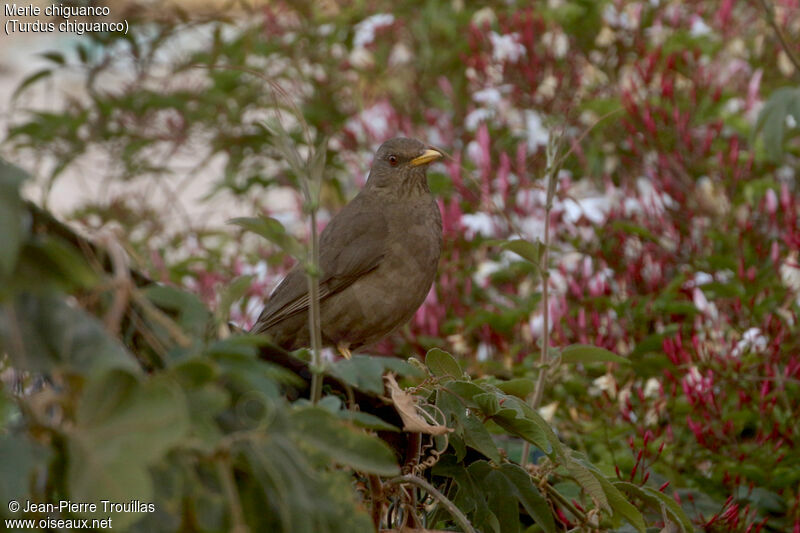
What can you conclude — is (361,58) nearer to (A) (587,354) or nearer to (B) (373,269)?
(B) (373,269)

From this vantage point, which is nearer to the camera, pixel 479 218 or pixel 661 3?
pixel 479 218

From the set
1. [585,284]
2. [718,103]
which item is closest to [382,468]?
[585,284]

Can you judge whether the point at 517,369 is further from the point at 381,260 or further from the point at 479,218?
the point at 479,218

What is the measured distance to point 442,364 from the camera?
5.09 feet

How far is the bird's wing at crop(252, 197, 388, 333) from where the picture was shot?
9.96 ft

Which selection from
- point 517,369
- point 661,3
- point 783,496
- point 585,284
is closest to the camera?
point 783,496

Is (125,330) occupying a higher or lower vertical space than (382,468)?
higher

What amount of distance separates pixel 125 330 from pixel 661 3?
12.6ft

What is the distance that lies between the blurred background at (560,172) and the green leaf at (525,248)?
35 cm

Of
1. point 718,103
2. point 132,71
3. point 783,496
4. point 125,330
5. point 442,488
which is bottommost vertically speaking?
point 783,496

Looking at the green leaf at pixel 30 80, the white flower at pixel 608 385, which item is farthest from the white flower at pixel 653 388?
the green leaf at pixel 30 80

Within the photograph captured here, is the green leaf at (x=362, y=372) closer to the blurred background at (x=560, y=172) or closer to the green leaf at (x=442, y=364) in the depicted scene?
the green leaf at (x=442, y=364)

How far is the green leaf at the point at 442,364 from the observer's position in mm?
1535

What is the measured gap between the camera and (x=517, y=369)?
9.53 ft
